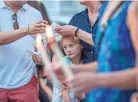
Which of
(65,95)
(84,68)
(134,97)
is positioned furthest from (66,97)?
(134,97)

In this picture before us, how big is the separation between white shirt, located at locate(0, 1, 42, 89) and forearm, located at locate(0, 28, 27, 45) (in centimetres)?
8

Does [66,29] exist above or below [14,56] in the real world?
above

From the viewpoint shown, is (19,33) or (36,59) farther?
(36,59)

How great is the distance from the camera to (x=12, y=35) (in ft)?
9.70

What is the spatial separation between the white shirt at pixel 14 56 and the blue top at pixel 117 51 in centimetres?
156

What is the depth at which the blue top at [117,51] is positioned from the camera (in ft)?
4.82

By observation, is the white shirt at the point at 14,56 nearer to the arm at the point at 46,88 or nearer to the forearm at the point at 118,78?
the arm at the point at 46,88

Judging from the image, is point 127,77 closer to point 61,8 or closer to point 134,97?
point 134,97

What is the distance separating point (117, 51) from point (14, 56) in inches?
66.1

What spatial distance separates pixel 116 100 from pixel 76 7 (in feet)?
12.0

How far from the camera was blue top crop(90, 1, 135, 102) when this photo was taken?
4.82 ft

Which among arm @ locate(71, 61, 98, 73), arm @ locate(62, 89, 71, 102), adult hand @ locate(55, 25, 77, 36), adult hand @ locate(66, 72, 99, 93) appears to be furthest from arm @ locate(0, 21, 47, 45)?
adult hand @ locate(66, 72, 99, 93)

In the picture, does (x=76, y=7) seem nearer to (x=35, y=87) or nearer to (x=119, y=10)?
(x=35, y=87)

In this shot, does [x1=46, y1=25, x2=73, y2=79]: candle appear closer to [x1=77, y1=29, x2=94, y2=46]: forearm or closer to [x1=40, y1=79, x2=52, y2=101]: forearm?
[x1=77, y1=29, x2=94, y2=46]: forearm
